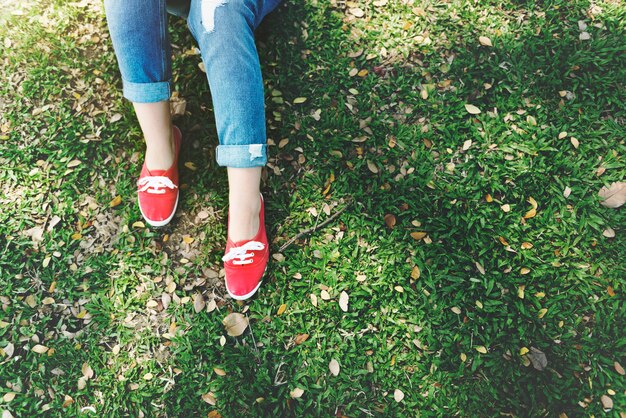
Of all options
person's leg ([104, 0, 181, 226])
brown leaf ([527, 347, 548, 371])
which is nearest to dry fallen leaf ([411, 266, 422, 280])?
brown leaf ([527, 347, 548, 371])

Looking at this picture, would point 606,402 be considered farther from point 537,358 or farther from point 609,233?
point 609,233

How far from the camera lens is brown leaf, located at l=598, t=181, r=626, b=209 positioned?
286 cm

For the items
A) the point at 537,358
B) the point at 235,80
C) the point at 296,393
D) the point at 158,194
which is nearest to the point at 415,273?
the point at 537,358

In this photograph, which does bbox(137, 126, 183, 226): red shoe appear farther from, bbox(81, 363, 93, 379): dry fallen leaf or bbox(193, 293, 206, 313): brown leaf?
bbox(81, 363, 93, 379): dry fallen leaf

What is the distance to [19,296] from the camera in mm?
2828

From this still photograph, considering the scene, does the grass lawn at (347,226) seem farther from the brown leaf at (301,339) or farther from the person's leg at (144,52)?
the person's leg at (144,52)

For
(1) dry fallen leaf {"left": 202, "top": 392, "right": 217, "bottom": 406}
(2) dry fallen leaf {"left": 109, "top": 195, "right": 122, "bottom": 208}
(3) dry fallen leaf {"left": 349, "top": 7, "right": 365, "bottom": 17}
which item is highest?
(3) dry fallen leaf {"left": 349, "top": 7, "right": 365, "bottom": 17}

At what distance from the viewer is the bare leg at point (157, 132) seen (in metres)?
2.50

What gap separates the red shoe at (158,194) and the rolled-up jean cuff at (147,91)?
0.55 meters

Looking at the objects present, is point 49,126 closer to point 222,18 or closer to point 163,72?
point 163,72

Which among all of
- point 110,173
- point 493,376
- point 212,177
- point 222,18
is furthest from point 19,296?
point 493,376

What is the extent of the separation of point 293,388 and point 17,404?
1.63 m

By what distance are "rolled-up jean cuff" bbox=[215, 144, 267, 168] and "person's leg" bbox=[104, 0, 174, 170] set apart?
0.50 meters

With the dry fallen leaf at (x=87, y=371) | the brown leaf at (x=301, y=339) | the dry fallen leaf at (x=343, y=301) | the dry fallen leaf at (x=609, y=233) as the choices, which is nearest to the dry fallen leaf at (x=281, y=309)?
the brown leaf at (x=301, y=339)
